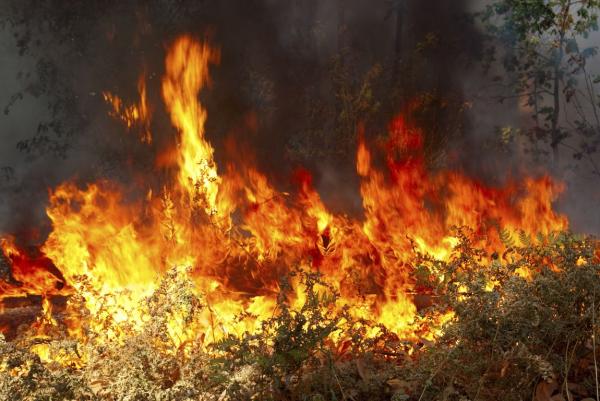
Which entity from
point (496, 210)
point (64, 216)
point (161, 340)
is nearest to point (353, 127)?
point (496, 210)

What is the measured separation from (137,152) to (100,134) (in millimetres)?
583

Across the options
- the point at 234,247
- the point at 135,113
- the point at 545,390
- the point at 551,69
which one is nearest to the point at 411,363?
the point at 545,390

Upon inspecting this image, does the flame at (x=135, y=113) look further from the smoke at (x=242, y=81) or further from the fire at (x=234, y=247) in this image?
the fire at (x=234, y=247)

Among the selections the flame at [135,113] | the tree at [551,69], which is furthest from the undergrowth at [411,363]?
the flame at [135,113]

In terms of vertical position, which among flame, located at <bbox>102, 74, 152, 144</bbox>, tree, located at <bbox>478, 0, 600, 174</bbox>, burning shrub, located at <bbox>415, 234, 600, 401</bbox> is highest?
flame, located at <bbox>102, 74, 152, 144</bbox>

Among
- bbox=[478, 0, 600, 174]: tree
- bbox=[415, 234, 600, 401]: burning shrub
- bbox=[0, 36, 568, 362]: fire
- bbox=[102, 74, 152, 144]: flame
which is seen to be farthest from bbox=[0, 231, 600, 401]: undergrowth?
bbox=[102, 74, 152, 144]: flame

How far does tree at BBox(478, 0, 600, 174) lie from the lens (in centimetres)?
618

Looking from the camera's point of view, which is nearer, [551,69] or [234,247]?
[234,247]

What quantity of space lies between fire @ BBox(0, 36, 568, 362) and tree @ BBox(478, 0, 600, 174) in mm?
1527

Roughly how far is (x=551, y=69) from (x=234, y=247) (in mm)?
4653

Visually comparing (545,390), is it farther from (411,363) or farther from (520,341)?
(411,363)

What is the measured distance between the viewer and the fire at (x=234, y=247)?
153 inches

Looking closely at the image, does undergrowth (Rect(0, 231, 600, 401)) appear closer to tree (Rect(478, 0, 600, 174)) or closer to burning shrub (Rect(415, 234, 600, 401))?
burning shrub (Rect(415, 234, 600, 401))

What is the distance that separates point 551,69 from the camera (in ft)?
21.9
